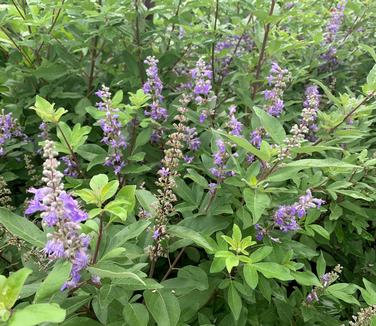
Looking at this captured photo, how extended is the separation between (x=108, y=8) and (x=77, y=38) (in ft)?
1.61

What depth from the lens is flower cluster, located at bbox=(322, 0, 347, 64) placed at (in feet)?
14.8

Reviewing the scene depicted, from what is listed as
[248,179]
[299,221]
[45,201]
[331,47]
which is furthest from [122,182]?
[331,47]

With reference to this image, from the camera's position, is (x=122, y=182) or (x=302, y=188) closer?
(x=302, y=188)

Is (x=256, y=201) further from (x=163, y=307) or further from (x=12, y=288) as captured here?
(x=12, y=288)

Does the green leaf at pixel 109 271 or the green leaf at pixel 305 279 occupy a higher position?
the green leaf at pixel 109 271

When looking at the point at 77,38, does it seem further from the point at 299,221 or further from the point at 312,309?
the point at 312,309

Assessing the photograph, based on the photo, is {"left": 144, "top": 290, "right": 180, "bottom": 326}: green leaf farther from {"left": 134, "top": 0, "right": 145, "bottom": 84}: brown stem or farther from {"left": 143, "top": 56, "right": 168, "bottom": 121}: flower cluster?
{"left": 134, "top": 0, "right": 145, "bottom": 84}: brown stem

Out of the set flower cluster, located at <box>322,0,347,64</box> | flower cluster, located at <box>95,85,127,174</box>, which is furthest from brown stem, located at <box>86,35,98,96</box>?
flower cluster, located at <box>322,0,347,64</box>

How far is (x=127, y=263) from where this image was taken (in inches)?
73.6

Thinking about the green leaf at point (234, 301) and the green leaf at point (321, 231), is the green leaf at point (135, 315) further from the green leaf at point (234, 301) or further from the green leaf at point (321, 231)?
the green leaf at point (321, 231)

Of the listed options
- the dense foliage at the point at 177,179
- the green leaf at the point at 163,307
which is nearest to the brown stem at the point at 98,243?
the dense foliage at the point at 177,179

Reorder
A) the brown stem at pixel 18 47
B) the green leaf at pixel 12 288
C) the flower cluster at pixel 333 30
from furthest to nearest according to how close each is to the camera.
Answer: the flower cluster at pixel 333 30 < the brown stem at pixel 18 47 < the green leaf at pixel 12 288

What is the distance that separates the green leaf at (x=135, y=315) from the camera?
1874 mm

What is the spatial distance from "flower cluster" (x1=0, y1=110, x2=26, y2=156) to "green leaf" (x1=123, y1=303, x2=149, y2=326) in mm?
1683
